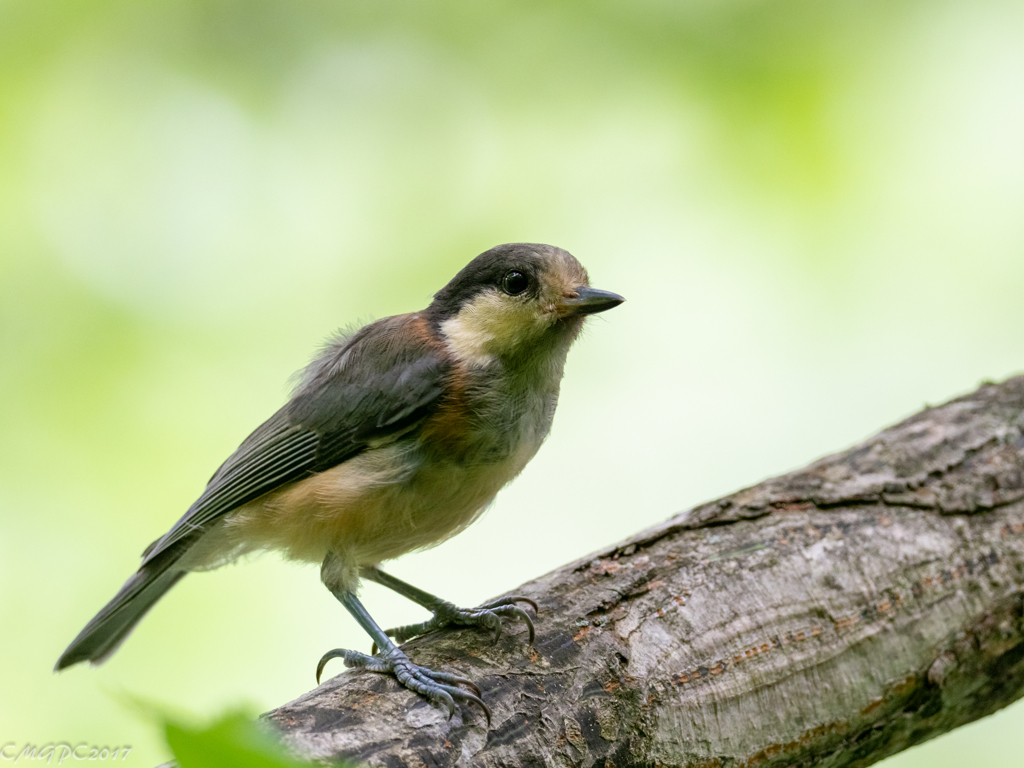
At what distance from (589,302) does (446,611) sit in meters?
1.16

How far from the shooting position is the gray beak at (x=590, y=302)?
2.80 meters

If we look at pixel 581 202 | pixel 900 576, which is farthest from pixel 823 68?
pixel 900 576

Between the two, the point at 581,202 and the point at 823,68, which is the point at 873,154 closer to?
the point at 823,68

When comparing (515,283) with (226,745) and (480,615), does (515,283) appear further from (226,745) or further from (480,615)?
(226,745)

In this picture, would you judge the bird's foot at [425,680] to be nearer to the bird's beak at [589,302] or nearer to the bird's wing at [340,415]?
the bird's wing at [340,415]

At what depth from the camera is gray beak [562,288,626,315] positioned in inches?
110

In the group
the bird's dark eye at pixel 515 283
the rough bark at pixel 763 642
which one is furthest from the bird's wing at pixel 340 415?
the rough bark at pixel 763 642

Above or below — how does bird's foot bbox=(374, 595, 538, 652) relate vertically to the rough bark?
above

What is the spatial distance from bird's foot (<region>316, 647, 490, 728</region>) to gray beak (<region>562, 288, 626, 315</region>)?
1239 mm

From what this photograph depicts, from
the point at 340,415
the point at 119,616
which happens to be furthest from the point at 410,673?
the point at 119,616

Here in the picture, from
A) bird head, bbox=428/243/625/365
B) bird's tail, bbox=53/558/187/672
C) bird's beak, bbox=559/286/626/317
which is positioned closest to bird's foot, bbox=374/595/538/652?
bird head, bbox=428/243/625/365

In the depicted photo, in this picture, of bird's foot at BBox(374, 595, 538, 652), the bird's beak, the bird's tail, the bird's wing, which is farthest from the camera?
the bird's tail

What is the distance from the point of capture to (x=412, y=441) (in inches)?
112

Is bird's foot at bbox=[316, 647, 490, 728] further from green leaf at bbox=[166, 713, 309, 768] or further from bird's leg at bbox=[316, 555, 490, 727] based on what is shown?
green leaf at bbox=[166, 713, 309, 768]
